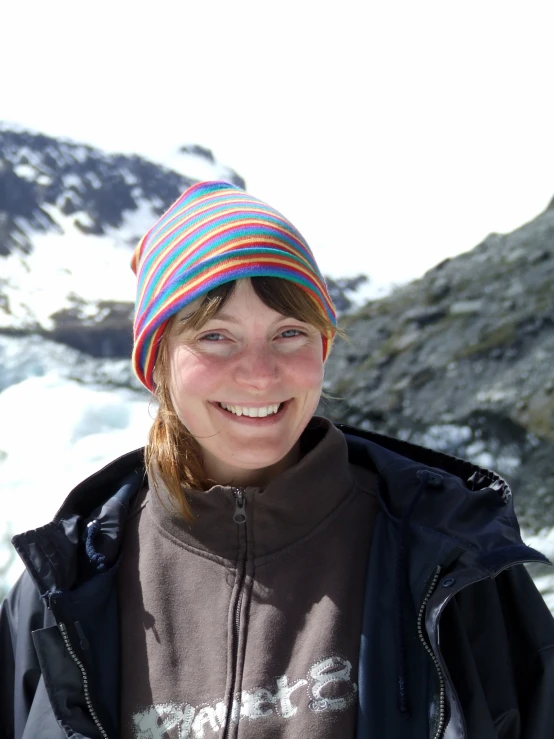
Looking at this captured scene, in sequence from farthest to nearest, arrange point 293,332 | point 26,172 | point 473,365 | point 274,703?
1. point 26,172
2. point 473,365
3. point 293,332
4. point 274,703

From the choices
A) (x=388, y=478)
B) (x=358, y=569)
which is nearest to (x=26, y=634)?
(x=358, y=569)

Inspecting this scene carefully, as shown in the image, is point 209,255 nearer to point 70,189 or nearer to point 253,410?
point 253,410

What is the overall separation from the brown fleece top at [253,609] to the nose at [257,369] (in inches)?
11.3

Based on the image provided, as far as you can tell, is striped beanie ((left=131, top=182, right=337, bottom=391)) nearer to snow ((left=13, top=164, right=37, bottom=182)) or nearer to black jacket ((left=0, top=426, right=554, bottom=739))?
black jacket ((left=0, top=426, right=554, bottom=739))

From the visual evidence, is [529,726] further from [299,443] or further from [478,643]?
[299,443]

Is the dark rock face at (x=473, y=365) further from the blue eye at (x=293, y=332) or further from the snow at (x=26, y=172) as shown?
the snow at (x=26, y=172)

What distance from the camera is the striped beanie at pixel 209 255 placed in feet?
6.83

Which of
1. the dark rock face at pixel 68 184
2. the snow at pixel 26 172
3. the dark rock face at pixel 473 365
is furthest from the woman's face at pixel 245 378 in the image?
the snow at pixel 26 172

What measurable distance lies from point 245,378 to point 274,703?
879mm

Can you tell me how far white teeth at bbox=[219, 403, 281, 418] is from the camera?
2.14m

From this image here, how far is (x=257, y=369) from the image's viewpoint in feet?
6.84

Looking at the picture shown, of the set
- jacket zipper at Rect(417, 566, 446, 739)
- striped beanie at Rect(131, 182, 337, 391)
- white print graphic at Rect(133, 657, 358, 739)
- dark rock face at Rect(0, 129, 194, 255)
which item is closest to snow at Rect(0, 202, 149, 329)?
dark rock face at Rect(0, 129, 194, 255)

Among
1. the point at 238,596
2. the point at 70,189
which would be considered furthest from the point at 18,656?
the point at 70,189

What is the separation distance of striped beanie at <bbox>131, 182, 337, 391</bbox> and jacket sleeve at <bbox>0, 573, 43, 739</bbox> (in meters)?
0.79
